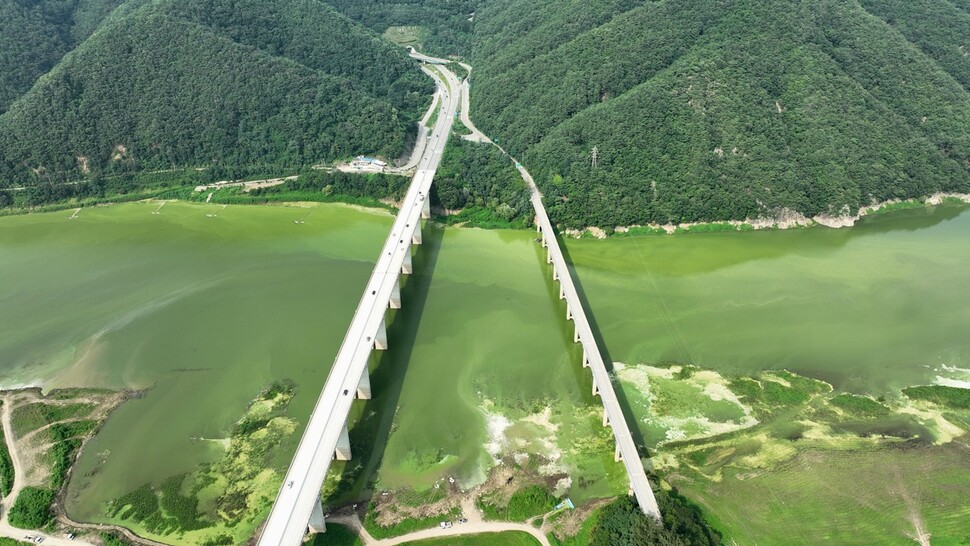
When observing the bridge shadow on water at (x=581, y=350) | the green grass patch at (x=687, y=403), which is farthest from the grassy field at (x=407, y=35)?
the green grass patch at (x=687, y=403)

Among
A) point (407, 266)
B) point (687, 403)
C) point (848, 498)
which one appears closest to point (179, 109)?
point (407, 266)

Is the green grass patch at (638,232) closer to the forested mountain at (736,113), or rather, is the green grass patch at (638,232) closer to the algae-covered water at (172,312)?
the forested mountain at (736,113)

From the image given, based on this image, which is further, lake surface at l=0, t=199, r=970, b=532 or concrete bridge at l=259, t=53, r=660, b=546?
lake surface at l=0, t=199, r=970, b=532

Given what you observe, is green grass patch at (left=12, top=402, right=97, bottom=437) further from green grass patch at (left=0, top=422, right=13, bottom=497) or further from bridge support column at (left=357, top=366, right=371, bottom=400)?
bridge support column at (left=357, top=366, right=371, bottom=400)

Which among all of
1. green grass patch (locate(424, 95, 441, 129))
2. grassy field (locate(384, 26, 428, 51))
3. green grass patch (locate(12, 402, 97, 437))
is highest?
grassy field (locate(384, 26, 428, 51))

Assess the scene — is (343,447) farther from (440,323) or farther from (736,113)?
(736,113)

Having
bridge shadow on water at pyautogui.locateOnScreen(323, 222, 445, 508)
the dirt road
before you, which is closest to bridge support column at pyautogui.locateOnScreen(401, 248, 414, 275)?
bridge shadow on water at pyautogui.locateOnScreen(323, 222, 445, 508)
